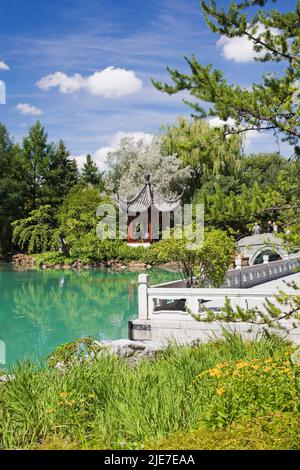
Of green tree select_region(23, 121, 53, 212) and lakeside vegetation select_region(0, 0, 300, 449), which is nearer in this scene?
lakeside vegetation select_region(0, 0, 300, 449)

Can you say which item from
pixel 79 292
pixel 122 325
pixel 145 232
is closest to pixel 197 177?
pixel 145 232

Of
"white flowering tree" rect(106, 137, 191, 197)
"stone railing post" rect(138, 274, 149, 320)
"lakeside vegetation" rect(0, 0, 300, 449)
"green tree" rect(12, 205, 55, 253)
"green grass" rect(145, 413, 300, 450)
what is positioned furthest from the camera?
"white flowering tree" rect(106, 137, 191, 197)

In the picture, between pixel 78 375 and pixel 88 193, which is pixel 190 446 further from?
pixel 88 193

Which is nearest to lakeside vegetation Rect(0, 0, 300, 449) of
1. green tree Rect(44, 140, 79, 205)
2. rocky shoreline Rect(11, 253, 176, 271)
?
rocky shoreline Rect(11, 253, 176, 271)

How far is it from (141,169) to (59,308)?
54.0 feet

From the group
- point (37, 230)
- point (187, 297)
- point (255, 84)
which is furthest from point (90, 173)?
point (255, 84)

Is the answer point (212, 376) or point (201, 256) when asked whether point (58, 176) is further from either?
point (212, 376)

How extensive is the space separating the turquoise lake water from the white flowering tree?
7.97 metres

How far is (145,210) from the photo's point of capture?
2548 centimetres

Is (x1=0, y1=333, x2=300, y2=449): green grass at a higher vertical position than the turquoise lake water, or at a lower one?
higher

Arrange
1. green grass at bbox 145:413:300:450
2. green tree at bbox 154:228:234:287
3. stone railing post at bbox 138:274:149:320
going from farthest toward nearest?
green tree at bbox 154:228:234:287 → stone railing post at bbox 138:274:149:320 → green grass at bbox 145:413:300:450

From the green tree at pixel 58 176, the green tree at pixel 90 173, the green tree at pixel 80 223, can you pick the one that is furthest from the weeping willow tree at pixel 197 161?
the green tree at pixel 90 173

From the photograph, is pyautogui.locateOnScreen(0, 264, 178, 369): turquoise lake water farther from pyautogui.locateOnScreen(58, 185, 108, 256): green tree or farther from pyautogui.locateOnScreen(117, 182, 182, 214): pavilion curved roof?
pyautogui.locateOnScreen(117, 182, 182, 214): pavilion curved roof

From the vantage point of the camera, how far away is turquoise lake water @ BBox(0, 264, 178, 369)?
Answer: 9.02 metres
